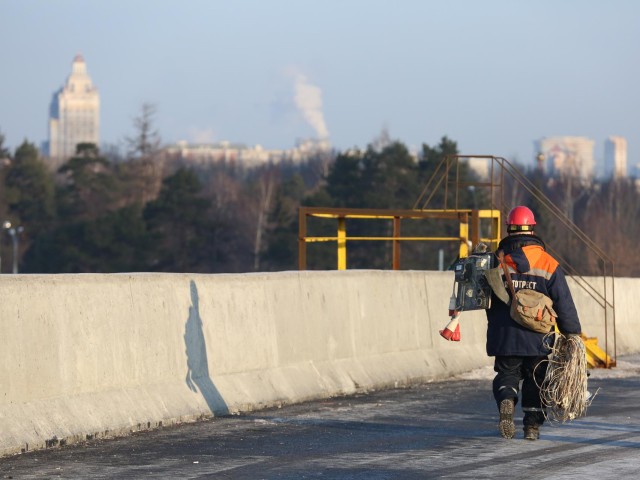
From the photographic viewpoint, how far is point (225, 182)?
146 metres

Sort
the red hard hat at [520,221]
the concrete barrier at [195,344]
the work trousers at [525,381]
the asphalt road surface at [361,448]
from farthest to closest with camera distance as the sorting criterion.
Answer: the red hard hat at [520,221] < the work trousers at [525,381] < the concrete barrier at [195,344] < the asphalt road surface at [361,448]

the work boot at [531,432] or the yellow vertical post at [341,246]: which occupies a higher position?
the yellow vertical post at [341,246]

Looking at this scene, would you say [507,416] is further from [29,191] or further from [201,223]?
[29,191]

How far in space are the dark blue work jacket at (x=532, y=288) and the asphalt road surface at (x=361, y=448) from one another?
2.30 feet

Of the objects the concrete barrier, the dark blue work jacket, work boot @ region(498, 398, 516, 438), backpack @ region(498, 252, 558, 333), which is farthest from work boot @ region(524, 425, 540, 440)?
the concrete barrier

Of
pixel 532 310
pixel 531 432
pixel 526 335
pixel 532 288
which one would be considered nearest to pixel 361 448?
pixel 531 432

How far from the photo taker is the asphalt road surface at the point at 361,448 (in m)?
9.25

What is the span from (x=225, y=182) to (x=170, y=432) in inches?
5331

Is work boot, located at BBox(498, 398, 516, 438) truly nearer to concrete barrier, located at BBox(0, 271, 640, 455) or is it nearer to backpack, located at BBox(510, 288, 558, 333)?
backpack, located at BBox(510, 288, 558, 333)

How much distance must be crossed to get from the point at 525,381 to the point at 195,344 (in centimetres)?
295

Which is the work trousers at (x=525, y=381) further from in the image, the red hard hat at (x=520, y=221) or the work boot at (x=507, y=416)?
the red hard hat at (x=520, y=221)

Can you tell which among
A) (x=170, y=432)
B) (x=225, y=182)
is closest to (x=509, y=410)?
(x=170, y=432)

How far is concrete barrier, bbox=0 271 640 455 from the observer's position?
1038 centimetres

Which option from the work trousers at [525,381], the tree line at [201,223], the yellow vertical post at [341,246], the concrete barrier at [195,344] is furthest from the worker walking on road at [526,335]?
the tree line at [201,223]
